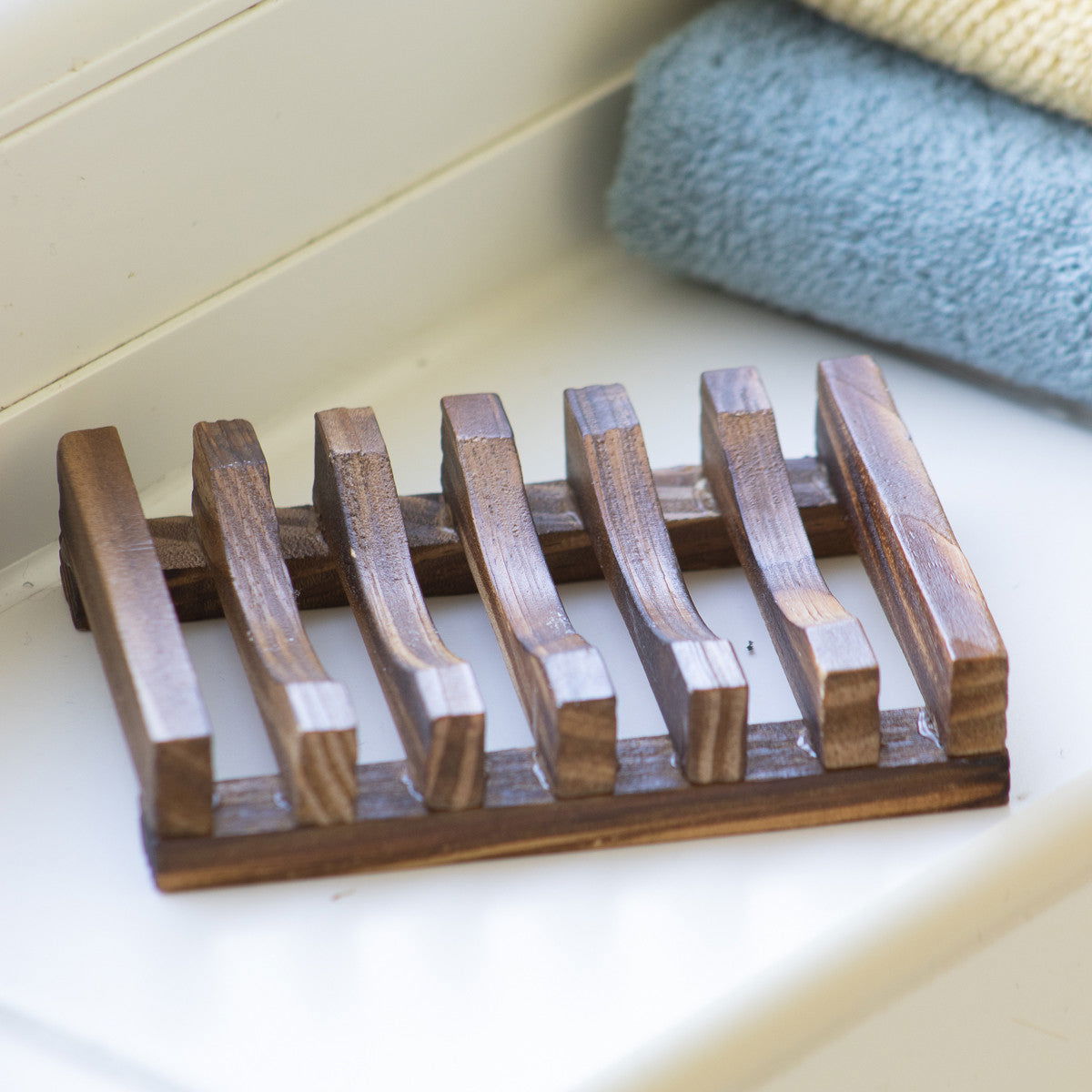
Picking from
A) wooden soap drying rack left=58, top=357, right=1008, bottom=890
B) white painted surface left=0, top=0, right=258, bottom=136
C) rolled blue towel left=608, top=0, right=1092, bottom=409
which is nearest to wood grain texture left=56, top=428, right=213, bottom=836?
wooden soap drying rack left=58, top=357, right=1008, bottom=890

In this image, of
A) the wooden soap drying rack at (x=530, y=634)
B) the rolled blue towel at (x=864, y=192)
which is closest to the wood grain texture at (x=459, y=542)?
the wooden soap drying rack at (x=530, y=634)

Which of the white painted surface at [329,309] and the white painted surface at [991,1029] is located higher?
the white painted surface at [329,309]

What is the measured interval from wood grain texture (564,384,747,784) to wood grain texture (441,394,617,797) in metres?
0.02

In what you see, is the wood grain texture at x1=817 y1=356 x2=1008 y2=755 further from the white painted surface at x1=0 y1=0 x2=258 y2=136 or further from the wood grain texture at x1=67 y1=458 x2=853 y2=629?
the white painted surface at x1=0 y1=0 x2=258 y2=136

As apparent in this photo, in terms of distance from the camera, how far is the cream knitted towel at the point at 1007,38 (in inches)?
21.2

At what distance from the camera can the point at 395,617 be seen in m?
0.42

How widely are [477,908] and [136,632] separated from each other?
0.12 metres

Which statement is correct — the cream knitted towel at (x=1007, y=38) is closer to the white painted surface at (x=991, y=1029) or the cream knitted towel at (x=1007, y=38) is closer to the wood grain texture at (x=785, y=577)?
the wood grain texture at (x=785, y=577)

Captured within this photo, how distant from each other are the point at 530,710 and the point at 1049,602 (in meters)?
0.19

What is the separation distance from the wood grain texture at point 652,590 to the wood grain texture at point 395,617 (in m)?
0.06

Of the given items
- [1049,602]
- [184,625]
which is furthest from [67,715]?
[1049,602]

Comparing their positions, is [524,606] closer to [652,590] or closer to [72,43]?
[652,590]

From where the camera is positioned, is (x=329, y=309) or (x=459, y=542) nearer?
(x=459, y=542)

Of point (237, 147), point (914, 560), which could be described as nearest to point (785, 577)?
point (914, 560)
